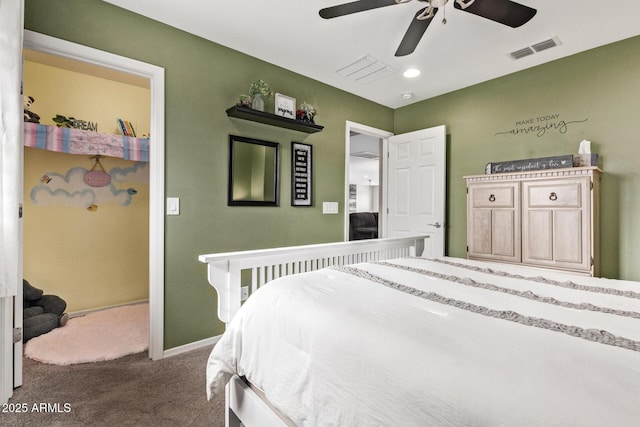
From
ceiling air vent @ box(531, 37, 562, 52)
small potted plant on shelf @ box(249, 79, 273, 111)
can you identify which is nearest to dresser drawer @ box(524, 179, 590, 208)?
ceiling air vent @ box(531, 37, 562, 52)

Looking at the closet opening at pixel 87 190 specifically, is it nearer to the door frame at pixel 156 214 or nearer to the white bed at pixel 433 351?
the door frame at pixel 156 214

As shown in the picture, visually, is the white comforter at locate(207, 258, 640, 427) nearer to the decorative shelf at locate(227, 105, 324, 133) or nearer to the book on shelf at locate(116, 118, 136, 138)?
the decorative shelf at locate(227, 105, 324, 133)

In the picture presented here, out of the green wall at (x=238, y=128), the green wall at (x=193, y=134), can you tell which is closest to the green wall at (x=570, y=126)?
the green wall at (x=238, y=128)

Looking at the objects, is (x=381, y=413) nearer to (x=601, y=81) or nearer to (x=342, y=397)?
(x=342, y=397)

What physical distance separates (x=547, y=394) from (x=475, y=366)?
134mm

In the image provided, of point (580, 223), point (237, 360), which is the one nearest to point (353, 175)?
point (580, 223)

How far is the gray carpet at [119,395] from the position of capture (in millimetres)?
1665

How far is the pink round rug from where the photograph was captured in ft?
7.67

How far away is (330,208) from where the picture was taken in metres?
3.60

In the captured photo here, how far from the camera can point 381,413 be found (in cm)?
79

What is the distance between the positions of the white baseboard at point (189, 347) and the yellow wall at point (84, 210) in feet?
5.21

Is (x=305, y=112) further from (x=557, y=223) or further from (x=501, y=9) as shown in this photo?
(x=557, y=223)

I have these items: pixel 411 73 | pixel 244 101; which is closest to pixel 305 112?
pixel 244 101

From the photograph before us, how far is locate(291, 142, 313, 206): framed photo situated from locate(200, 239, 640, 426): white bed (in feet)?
5.73
